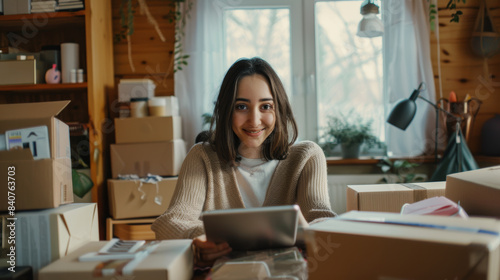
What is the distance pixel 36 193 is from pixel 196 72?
218 centimetres

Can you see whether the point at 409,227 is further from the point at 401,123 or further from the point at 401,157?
the point at 401,157

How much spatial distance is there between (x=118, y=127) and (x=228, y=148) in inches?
58.2

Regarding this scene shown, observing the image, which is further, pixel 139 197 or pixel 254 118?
pixel 139 197

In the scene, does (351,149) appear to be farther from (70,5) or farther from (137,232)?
(70,5)

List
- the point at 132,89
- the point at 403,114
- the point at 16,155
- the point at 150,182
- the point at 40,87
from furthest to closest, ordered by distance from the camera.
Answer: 1. the point at 132,89
2. the point at 40,87
3. the point at 150,182
4. the point at 403,114
5. the point at 16,155

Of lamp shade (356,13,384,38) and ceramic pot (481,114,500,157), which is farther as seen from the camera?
ceramic pot (481,114,500,157)

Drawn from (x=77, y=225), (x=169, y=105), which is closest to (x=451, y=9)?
(x=169, y=105)

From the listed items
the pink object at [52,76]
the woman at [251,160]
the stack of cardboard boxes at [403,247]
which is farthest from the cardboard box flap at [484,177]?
the pink object at [52,76]

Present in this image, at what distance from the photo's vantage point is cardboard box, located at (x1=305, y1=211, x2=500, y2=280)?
1.99ft

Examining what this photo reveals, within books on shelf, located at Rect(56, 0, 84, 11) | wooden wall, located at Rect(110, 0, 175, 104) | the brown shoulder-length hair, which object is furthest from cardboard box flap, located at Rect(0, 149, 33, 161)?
wooden wall, located at Rect(110, 0, 175, 104)

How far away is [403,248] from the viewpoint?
25.3 inches

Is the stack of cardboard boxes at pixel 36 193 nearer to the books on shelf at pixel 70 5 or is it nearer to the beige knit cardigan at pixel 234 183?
the beige knit cardigan at pixel 234 183

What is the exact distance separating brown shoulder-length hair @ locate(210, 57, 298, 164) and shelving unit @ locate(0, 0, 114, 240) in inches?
60.4

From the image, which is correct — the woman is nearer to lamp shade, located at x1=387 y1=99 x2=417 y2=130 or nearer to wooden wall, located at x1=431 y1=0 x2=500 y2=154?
lamp shade, located at x1=387 y1=99 x2=417 y2=130
